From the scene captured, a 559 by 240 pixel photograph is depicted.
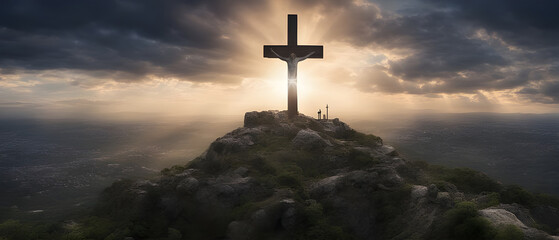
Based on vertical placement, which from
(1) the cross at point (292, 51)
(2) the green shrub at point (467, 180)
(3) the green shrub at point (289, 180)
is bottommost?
(2) the green shrub at point (467, 180)

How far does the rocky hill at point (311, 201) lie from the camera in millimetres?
17797

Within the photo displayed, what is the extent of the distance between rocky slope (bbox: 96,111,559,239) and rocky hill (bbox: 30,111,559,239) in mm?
73

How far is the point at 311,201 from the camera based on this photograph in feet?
67.9

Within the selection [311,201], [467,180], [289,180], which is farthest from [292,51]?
[467,180]

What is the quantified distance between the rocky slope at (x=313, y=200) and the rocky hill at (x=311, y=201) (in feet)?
0.24

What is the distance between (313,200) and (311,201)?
0.76 feet

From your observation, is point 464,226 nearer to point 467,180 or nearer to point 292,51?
point 467,180

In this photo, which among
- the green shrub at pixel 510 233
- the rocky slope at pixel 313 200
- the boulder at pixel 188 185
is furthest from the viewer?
the boulder at pixel 188 185

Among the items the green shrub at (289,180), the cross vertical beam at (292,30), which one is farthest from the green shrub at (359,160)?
the cross vertical beam at (292,30)

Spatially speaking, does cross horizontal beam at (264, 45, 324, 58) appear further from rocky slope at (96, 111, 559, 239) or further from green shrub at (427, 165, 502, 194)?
green shrub at (427, 165, 502, 194)

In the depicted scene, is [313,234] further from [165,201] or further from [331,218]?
[165,201]

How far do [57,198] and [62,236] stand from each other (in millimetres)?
131030

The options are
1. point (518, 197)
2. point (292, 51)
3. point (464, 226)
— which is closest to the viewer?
point (464, 226)

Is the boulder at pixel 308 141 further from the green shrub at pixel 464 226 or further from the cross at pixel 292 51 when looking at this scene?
the green shrub at pixel 464 226
